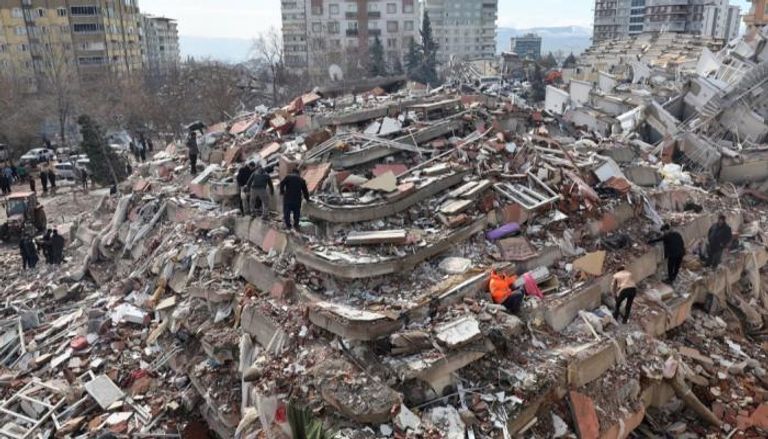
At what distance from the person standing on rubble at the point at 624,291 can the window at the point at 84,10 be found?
4843 cm

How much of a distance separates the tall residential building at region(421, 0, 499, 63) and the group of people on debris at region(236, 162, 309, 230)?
65.7 metres

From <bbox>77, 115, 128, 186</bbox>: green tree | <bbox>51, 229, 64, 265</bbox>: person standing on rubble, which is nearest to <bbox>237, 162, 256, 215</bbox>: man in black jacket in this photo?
<bbox>51, 229, 64, 265</bbox>: person standing on rubble

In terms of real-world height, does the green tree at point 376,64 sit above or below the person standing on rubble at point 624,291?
above

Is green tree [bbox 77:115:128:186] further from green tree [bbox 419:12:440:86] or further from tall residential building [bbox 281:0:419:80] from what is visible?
tall residential building [bbox 281:0:419:80]

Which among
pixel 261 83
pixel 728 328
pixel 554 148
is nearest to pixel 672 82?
pixel 554 148

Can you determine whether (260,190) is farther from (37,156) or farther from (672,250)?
(37,156)

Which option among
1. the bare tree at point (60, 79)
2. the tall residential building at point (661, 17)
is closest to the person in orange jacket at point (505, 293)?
the bare tree at point (60, 79)

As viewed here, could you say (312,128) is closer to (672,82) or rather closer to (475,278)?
(475,278)

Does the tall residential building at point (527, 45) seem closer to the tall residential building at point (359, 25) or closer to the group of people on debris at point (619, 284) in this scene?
the tall residential building at point (359, 25)

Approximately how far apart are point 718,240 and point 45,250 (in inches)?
580

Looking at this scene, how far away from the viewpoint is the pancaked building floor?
260 inches

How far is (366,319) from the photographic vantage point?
22.2ft

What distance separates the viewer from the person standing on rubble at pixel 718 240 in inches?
390

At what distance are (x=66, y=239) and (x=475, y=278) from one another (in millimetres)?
12703
